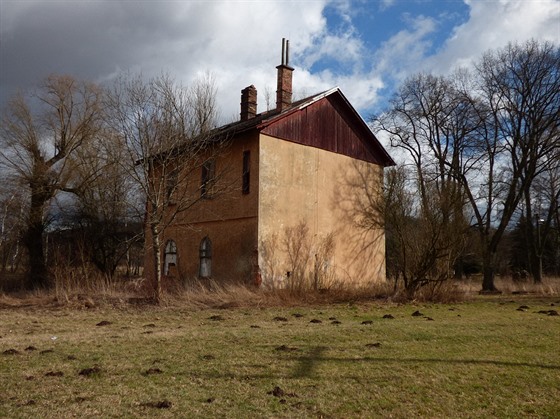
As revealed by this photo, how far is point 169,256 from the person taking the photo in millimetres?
24219

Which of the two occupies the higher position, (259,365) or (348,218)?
(348,218)

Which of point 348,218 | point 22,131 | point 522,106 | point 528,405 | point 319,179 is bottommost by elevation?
point 528,405

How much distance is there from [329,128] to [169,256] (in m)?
9.59

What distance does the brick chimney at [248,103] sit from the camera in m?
24.3

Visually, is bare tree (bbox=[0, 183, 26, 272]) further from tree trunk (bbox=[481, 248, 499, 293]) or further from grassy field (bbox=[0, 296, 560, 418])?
tree trunk (bbox=[481, 248, 499, 293])

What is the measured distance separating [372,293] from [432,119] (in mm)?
18567

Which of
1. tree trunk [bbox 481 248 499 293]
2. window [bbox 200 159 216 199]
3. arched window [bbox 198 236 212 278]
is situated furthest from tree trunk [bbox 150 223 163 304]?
tree trunk [bbox 481 248 499 293]

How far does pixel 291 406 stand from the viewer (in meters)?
5.73

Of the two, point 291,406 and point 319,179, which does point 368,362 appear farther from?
point 319,179

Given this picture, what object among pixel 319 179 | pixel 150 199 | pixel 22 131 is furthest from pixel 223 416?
pixel 22 131

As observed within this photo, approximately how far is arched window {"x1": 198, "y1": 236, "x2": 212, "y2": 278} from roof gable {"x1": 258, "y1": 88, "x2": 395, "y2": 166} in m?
5.55

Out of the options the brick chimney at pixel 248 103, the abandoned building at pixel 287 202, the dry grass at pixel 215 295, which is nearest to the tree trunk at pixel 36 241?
the abandoned building at pixel 287 202

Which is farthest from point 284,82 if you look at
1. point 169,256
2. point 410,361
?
point 410,361

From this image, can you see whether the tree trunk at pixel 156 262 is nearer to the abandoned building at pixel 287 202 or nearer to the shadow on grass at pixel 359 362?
the abandoned building at pixel 287 202
